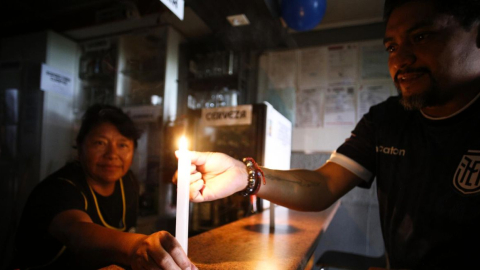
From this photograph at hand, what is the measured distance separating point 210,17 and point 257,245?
0.89 m

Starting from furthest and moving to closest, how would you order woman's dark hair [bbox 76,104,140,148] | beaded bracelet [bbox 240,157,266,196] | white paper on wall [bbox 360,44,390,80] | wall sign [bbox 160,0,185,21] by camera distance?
white paper on wall [bbox 360,44,390,80], woman's dark hair [bbox 76,104,140,148], beaded bracelet [bbox 240,157,266,196], wall sign [bbox 160,0,185,21]

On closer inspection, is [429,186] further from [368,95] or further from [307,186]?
[368,95]

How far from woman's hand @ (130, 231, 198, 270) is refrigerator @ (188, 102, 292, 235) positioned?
1.93 feet

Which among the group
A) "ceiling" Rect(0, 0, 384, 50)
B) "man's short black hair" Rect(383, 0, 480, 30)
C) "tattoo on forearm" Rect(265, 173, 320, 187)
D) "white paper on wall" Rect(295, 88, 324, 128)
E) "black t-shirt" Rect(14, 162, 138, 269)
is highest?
"ceiling" Rect(0, 0, 384, 50)

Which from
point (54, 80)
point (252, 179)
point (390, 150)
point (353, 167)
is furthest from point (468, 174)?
point (54, 80)

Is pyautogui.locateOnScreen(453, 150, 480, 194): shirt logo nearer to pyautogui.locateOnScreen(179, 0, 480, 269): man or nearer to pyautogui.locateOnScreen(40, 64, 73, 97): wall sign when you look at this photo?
pyautogui.locateOnScreen(179, 0, 480, 269): man

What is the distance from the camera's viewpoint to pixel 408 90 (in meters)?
0.78

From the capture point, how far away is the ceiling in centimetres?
114

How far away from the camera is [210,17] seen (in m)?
1.12

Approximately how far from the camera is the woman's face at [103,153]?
1.21 meters

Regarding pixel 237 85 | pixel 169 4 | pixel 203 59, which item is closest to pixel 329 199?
pixel 169 4

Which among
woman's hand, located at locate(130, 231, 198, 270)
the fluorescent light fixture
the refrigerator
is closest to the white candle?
woman's hand, located at locate(130, 231, 198, 270)

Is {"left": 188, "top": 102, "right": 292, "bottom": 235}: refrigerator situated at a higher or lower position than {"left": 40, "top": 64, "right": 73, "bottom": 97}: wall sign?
lower

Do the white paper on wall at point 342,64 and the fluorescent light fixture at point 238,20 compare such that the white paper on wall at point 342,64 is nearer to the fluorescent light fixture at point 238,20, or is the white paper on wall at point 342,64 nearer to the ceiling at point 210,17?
the ceiling at point 210,17
